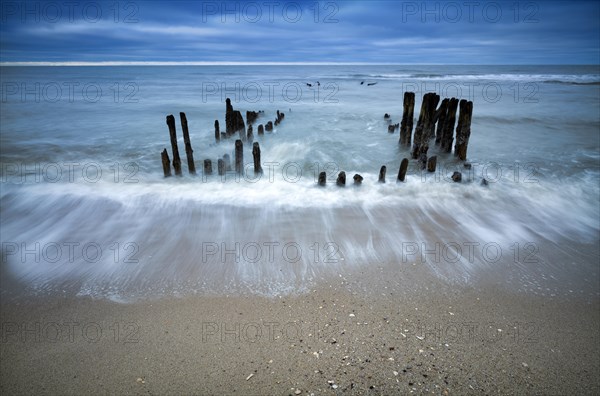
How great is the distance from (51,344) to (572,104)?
29.7 meters

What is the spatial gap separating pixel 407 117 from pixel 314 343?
8982 millimetres

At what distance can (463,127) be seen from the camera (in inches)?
352

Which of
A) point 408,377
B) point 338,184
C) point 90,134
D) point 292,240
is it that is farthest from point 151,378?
point 90,134

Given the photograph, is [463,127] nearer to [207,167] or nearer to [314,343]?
[207,167]

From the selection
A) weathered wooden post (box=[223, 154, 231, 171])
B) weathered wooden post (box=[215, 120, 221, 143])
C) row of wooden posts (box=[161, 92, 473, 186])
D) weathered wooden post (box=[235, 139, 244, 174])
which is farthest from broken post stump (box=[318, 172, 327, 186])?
weathered wooden post (box=[215, 120, 221, 143])

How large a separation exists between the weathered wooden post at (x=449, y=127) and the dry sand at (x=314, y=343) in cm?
695

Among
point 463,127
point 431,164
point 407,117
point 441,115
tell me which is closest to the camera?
point 431,164

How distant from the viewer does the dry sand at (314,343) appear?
2730mm

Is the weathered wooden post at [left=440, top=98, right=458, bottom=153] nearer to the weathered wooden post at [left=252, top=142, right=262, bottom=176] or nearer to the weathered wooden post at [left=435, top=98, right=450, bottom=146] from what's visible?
the weathered wooden post at [left=435, top=98, right=450, bottom=146]

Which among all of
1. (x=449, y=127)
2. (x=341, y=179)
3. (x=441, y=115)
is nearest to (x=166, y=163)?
(x=341, y=179)

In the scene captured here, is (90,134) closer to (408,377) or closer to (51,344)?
(51,344)

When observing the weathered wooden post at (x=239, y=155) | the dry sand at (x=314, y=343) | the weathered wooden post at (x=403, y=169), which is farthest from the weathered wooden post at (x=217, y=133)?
the dry sand at (x=314, y=343)

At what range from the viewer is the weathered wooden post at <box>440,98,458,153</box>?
9703mm

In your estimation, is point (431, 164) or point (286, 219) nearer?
point (286, 219)
